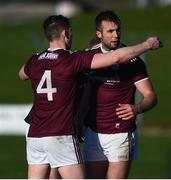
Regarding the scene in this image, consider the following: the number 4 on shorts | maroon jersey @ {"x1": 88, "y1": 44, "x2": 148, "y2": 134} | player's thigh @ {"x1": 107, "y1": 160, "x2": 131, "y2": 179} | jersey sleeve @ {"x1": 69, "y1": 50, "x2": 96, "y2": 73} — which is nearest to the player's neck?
jersey sleeve @ {"x1": 69, "y1": 50, "x2": 96, "y2": 73}

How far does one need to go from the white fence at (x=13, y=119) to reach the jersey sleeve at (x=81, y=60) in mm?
13056

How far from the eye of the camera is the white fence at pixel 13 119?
22.0 metres

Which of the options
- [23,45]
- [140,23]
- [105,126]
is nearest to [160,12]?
[140,23]

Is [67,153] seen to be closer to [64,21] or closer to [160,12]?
[64,21]

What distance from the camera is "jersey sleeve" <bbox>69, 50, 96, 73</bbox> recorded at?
29.0ft

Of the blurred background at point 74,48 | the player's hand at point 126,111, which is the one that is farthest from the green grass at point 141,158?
the player's hand at point 126,111

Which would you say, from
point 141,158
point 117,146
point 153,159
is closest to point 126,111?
point 117,146

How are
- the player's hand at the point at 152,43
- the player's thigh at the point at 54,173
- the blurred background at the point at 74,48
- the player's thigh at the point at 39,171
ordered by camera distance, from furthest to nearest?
the blurred background at the point at 74,48 < the player's thigh at the point at 54,173 < the player's thigh at the point at 39,171 < the player's hand at the point at 152,43

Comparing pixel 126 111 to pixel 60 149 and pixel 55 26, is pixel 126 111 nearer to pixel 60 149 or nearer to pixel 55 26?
pixel 60 149

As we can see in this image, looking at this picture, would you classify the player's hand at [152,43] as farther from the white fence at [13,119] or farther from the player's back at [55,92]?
the white fence at [13,119]

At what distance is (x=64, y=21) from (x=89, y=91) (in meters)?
0.85

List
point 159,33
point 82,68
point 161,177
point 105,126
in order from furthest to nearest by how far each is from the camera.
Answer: point 159,33, point 161,177, point 105,126, point 82,68

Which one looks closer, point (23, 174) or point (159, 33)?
point (23, 174)

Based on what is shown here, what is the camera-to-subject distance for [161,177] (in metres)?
14.8
